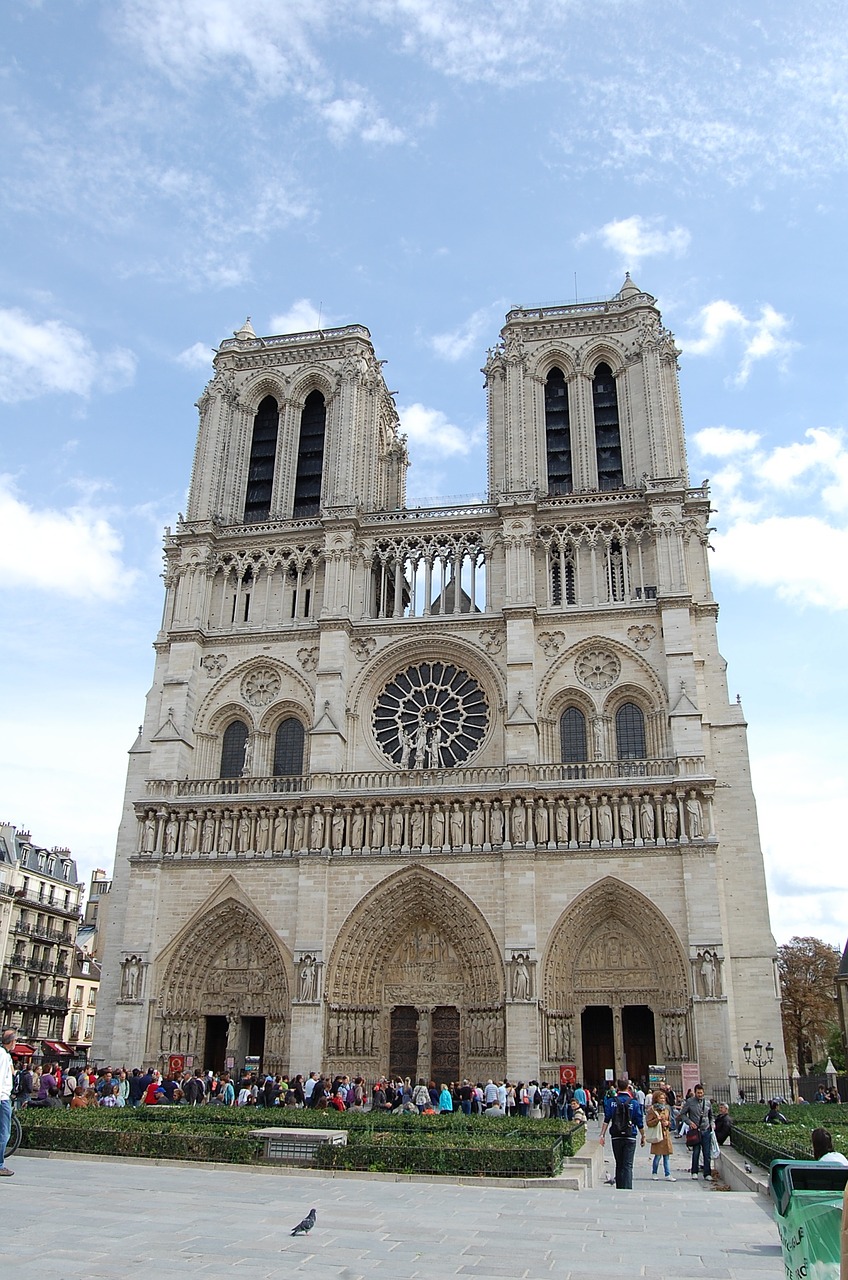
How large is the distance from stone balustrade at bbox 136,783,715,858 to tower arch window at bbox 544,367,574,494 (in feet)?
35.7

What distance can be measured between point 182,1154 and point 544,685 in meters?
18.0

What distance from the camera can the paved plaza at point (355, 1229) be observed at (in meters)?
7.21

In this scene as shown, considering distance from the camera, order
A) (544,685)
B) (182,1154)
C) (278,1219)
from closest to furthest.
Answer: (278,1219)
(182,1154)
(544,685)

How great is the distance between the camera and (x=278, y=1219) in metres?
9.13

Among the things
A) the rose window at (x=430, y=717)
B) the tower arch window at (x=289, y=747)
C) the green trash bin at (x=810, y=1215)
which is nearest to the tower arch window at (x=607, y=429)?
the rose window at (x=430, y=717)

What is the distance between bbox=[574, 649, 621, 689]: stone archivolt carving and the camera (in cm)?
2894

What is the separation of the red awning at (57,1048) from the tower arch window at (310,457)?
22114 millimetres

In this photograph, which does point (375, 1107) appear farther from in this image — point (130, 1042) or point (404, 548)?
point (404, 548)

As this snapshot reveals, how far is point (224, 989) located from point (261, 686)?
8721mm

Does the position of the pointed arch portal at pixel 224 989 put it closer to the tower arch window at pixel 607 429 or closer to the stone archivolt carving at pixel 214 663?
the stone archivolt carving at pixel 214 663

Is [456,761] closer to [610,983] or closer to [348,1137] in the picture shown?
[610,983]

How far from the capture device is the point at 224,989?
27.7m

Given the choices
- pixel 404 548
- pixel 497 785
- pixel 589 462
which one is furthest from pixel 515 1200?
pixel 589 462

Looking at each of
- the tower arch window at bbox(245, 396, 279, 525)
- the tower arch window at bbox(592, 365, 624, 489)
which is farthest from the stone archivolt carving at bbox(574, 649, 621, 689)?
the tower arch window at bbox(245, 396, 279, 525)
